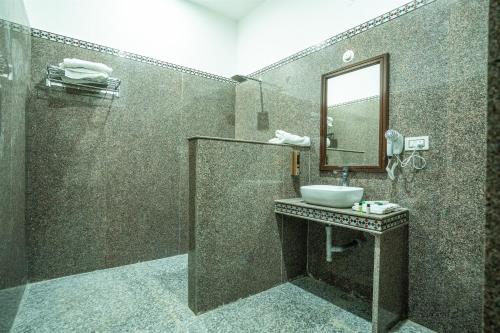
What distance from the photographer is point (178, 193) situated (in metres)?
2.81

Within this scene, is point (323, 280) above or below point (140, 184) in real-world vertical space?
below

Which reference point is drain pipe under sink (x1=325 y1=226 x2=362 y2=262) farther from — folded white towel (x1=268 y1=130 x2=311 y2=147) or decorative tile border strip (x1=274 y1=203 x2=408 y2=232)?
folded white towel (x1=268 y1=130 x2=311 y2=147)

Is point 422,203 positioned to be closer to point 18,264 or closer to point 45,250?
point 18,264

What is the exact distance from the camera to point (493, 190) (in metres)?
0.42

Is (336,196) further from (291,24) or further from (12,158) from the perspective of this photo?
(12,158)

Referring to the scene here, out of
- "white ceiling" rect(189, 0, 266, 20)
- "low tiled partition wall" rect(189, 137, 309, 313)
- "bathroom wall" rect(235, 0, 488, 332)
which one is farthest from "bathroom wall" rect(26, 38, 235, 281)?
"bathroom wall" rect(235, 0, 488, 332)

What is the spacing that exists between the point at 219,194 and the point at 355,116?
4.15ft

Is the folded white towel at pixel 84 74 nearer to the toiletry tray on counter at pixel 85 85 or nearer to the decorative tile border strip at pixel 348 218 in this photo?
the toiletry tray on counter at pixel 85 85

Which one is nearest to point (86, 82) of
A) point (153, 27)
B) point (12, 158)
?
point (12, 158)

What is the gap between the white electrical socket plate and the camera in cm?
164

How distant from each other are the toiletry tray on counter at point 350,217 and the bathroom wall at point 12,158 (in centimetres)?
178

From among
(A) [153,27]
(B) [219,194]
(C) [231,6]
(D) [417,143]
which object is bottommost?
(B) [219,194]

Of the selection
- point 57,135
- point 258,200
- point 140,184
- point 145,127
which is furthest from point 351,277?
point 57,135

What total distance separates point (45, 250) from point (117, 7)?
7.68 feet
